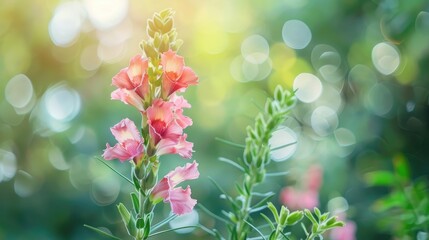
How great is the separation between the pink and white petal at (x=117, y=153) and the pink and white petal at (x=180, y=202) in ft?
0.15

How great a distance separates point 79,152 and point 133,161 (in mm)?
1854

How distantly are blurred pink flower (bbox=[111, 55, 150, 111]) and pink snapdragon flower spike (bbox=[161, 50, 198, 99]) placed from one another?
0.5 inches

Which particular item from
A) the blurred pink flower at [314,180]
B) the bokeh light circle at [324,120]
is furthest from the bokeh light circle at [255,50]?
the blurred pink flower at [314,180]

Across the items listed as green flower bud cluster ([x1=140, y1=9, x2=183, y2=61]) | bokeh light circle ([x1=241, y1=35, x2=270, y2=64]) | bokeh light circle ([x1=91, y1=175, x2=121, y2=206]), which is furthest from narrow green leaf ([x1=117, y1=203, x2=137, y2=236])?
bokeh light circle ([x1=241, y1=35, x2=270, y2=64])

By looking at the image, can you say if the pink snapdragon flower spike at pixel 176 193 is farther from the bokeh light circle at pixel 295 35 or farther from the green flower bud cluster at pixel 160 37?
the bokeh light circle at pixel 295 35

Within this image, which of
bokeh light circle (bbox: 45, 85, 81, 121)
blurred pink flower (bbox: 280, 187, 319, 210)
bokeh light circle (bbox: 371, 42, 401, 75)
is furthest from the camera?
bokeh light circle (bbox: 45, 85, 81, 121)

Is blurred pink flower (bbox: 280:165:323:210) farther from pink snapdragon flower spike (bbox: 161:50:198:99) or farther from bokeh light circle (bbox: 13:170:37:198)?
bokeh light circle (bbox: 13:170:37:198)

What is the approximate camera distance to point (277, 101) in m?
0.61

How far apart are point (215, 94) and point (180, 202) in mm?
2042

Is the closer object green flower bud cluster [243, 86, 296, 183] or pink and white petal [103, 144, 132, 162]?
pink and white petal [103, 144, 132, 162]

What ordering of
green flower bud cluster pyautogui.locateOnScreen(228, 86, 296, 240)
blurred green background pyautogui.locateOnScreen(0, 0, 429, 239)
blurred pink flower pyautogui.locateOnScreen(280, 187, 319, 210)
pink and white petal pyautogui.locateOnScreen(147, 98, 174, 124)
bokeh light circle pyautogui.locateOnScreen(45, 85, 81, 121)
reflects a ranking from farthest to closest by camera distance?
bokeh light circle pyautogui.locateOnScreen(45, 85, 81, 121)
blurred green background pyautogui.locateOnScreen(0, 0, 429, 239)
blurred pink flower pyautogui.locateOnScreen(280, 187, 319, 210)
green flower bud cluster pyautogui.locateOnScreen(228, 86, 296, 240)
pink and white petal pyautogui.locateOnScreen(147, 98, 174, 124)

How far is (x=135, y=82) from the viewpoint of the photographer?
0.47 m

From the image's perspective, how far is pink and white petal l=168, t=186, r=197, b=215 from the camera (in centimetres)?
47

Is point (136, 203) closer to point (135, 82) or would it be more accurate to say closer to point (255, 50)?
point (135, 82)
